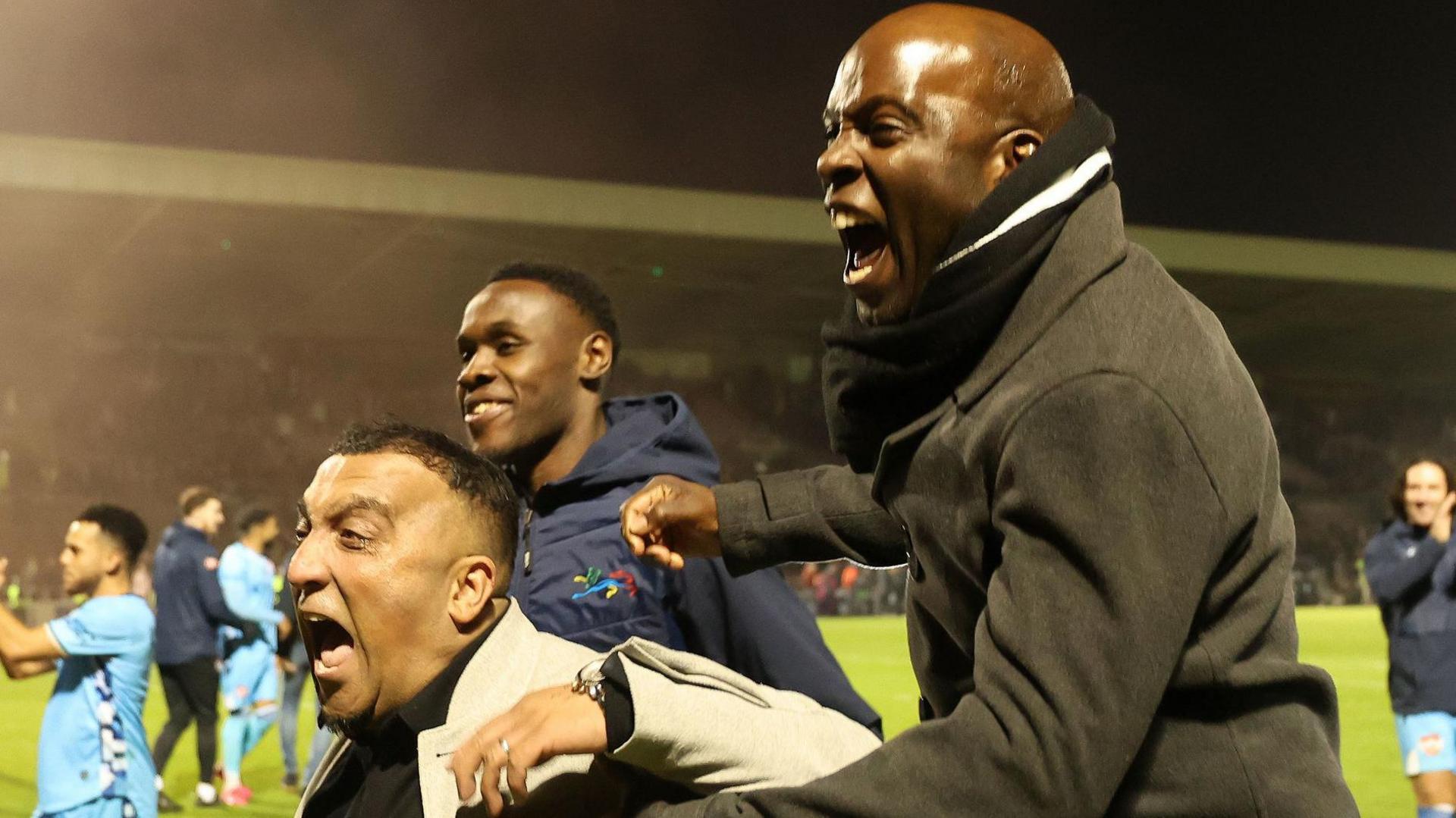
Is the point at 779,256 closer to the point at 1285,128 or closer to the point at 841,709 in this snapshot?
the point at 1285,128

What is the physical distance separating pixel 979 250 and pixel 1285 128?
1136 cm

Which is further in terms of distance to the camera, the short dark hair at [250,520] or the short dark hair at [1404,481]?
the short dark hair at [250,520]

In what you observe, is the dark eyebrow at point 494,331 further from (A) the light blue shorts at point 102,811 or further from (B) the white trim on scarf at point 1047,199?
(A) the light blue shorts at point 102,811

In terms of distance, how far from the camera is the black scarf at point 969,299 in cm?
126

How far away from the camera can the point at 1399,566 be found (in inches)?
246

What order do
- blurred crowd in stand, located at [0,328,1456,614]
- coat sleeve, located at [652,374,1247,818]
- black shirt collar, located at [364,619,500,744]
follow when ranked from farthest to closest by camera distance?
1. blurred crowd in stand, located at [0,328,1456,614]
2. black shirt collar, located at [364,619,500,744]
3. coat sleeve, located at [652,374,1247,818]

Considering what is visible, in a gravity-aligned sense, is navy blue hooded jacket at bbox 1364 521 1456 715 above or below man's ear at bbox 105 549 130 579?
below

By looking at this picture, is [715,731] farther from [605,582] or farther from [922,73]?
[605,582]

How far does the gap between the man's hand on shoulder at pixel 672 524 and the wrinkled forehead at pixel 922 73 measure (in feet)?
1.91

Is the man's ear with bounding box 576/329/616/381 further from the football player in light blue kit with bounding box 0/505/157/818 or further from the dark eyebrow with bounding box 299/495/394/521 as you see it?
the football player in light blue kit with bounding box 0/505/157/818

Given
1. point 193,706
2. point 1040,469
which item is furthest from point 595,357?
point 193,706

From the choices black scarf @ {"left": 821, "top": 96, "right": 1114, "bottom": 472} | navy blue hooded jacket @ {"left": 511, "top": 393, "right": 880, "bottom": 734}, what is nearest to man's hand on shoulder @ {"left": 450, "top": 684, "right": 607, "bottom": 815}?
black scarf @ {"left": 821, "top": 96, "right": 1114, "bottom": 472}

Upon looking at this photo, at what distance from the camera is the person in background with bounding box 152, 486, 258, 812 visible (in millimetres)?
7816

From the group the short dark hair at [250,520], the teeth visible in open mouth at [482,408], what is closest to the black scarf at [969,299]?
the teeth visible in open mouth at [482,408]
